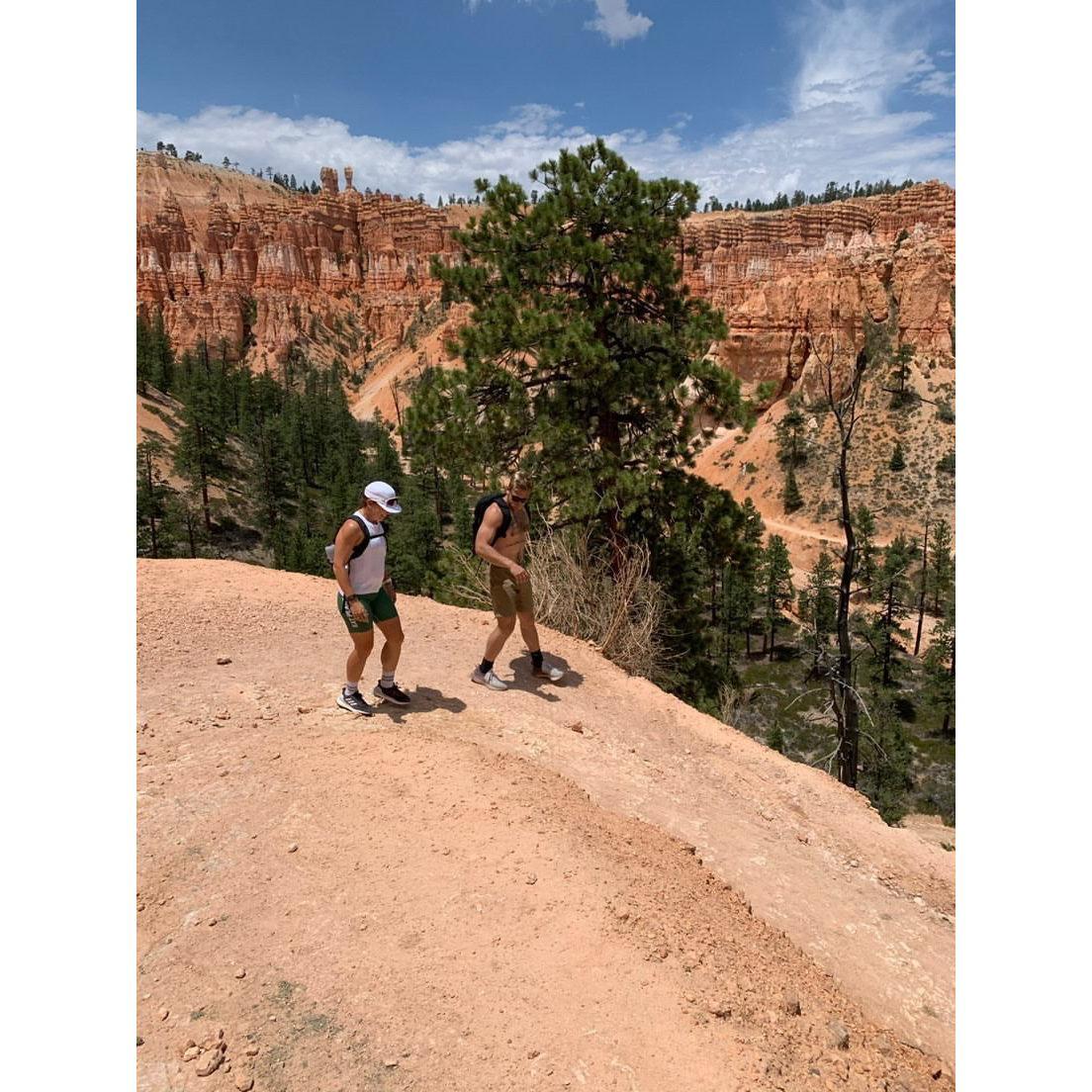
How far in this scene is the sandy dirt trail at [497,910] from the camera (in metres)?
2.59

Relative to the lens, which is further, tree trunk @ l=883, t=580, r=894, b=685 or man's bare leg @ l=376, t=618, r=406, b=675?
tree trunk @ l=883, t=580, r=894, b=685

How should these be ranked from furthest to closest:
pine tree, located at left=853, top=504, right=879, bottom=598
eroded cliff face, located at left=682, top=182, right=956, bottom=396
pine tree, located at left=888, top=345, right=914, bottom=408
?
1. eroded cliff face, located at left=682, top=182, right=956, bottom=396
2. pine tree, located at left=888, top=345, right=914, bottom=408
3. pine tree, located at left=853, top=504, right=879, bottom=598

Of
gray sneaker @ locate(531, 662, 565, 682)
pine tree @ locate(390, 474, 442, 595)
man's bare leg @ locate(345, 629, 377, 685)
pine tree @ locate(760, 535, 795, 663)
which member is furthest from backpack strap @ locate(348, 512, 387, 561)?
pine tree @ locate(760, 535, 795, 663)

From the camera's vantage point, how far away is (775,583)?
35.8 m

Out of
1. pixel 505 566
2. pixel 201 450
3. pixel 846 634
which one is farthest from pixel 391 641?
pixel 201 450

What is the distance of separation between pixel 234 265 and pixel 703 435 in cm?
9801

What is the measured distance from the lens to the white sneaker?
6465 mm

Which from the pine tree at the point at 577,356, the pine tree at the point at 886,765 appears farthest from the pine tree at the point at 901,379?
the pine tree at the point at 577,356

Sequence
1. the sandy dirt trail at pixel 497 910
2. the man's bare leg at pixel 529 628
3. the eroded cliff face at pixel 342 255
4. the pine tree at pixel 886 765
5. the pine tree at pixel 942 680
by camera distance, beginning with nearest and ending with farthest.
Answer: the sandy dirt trail at pixel 497 910 < the man's bare leg at pixel 529 628 < the pine tree at pixel 886 765 < the pine tree at pixel 942 680 < the eroded cliff face at pixel 342 255

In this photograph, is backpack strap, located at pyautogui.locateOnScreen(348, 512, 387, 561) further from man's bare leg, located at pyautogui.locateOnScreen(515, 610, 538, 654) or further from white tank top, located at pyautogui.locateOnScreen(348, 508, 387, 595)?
man's bare leg, located at pyautogui.locateOnScreen(515, 610, 538, 654)

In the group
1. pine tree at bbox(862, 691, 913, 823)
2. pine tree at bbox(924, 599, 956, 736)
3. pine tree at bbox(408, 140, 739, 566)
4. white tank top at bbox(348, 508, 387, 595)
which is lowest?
pine tree at bbox(862, 691, 913, 823)

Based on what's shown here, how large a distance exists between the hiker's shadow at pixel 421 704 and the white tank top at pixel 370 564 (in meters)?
0.97

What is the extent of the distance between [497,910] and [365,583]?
2.51 m

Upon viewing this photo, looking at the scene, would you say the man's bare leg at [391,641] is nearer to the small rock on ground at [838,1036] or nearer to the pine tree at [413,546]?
the small rock on ground at [838,1036]
